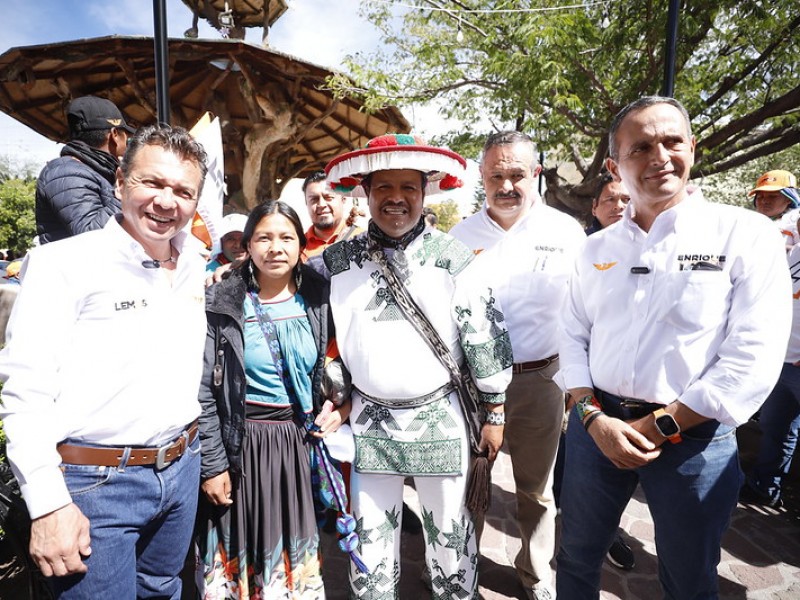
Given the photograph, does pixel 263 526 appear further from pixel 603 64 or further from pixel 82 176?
pixel 603 64

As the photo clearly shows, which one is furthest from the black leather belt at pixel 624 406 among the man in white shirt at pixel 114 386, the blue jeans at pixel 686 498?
the man in white shirt at pixel 114 386

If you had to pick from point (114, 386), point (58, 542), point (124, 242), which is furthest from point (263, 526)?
point (124, 242)

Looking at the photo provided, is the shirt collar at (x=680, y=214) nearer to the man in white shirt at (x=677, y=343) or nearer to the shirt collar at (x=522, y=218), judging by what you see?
the man in white shirt at (x=677, y=343)

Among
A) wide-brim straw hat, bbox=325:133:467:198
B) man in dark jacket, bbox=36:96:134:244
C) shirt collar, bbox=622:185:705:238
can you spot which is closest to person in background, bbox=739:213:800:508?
shirt collar, bbox=622:185:705:238

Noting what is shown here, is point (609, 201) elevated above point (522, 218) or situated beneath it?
elevated above

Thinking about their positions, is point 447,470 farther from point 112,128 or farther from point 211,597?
point 112,128

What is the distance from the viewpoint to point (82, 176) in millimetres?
2166

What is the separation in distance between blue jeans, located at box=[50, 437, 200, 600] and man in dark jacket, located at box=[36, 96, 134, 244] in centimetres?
117

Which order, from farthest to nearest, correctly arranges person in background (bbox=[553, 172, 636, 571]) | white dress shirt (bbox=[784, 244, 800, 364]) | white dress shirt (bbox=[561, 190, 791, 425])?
1. white dress shirt (bbox=[784, 244, 800, 364])
2. person in background (bbox=[553, 172, 636, 571])
3. white dress shirt (bbox=[561, 190, 791, 425])

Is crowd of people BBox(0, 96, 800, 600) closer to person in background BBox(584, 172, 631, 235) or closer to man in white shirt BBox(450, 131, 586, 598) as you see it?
man in white shirt BBox(450, 131, 586, 598)

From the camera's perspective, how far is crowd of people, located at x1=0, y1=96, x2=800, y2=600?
1.46m

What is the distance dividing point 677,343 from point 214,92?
886 centimetres

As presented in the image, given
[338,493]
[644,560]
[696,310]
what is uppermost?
[696,310]

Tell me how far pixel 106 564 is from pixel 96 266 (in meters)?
0.98
